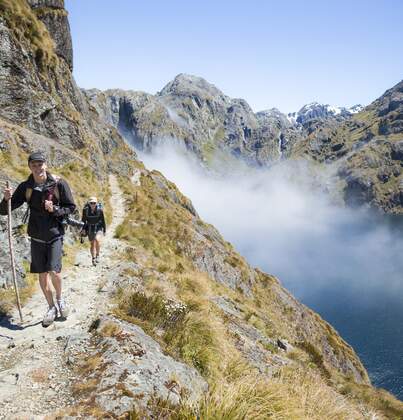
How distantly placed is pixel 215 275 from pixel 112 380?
84.0ft

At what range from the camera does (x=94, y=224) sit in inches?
619

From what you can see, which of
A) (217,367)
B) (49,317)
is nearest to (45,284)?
(49,317)

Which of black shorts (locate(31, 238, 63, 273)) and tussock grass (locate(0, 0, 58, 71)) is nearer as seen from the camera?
black shorts (locate(31, 238, 63, 273))

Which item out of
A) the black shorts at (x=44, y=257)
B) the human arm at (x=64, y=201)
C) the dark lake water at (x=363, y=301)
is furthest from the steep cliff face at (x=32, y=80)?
the dark lake water at (x=363, y=301)

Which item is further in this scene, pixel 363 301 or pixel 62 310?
pixel 363 301

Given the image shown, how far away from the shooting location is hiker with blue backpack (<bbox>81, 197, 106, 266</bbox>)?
1545 centimetres

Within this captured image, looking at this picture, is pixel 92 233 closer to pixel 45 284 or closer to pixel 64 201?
pixel 45 284

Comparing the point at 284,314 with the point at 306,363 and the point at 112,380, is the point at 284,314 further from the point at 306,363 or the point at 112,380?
the point at 112,380

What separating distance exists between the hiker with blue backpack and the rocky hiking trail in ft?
8.21

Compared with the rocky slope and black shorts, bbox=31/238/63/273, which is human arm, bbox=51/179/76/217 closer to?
black shorts, bbox=31/238/63/273

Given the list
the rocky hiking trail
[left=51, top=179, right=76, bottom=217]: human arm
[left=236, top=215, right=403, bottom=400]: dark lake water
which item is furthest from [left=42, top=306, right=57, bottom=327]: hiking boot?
[left=236, top=215, right=403, bottom=400]: dark lake water

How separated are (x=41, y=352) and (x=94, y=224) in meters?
8.65

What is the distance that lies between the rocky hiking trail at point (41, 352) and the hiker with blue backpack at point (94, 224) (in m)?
2.50

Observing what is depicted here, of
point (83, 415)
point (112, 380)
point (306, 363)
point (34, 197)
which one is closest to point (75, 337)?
point (112, 380)
